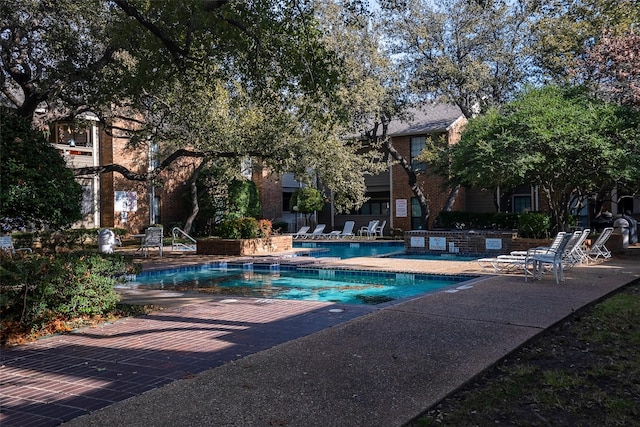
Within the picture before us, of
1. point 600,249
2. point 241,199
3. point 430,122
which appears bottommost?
point 600,249

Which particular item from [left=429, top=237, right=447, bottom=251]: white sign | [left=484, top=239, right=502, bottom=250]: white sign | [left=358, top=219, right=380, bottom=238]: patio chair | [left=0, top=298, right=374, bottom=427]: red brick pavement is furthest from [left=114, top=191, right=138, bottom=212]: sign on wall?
[left=0, top=298, right=374, bottom=427]: red brick pavement

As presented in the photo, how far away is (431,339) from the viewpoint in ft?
17.7

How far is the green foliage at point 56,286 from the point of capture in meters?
5.81

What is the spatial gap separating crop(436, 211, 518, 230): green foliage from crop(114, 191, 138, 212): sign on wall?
1438 cm

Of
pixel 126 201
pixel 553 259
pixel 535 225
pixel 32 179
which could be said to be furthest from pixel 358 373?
pixel 126 201

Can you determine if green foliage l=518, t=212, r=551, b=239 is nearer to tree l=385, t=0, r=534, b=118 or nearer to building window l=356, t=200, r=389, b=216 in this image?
tree l=385, t=0, r=534, b=118

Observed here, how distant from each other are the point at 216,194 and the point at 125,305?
19935 mm

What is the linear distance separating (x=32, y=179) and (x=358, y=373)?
4777 mm

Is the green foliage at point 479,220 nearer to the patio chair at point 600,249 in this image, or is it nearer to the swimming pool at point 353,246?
the swimming pool at point 353,246

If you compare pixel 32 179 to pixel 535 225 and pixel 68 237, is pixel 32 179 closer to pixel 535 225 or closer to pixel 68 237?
pixel 68 237

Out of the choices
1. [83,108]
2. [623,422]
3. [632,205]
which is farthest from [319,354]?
[632,205]

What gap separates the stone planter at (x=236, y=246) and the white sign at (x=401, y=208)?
11.5 metres

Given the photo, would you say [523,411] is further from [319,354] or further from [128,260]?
[128,260]

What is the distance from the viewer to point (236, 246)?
56.3ft
